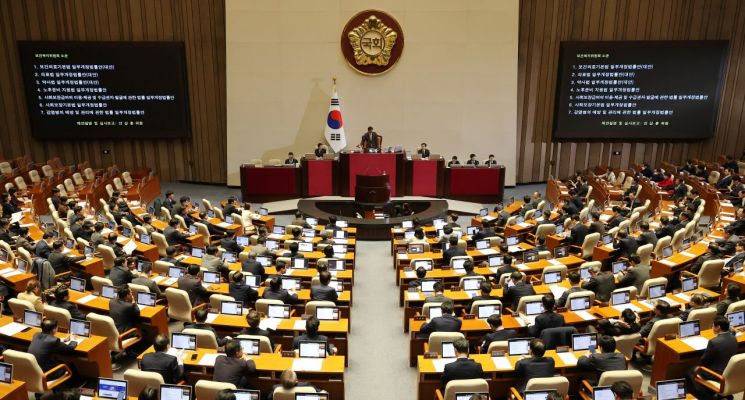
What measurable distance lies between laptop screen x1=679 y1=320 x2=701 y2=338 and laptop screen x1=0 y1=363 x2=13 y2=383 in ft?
25.5

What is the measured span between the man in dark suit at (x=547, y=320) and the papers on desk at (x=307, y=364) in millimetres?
2796

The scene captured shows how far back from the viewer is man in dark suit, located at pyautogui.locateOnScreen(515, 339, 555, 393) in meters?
6.09

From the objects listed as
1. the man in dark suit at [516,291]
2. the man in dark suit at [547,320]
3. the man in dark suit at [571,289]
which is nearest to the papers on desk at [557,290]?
the man in dark suit at [571,289]

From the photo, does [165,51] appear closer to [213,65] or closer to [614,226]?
[213,65]

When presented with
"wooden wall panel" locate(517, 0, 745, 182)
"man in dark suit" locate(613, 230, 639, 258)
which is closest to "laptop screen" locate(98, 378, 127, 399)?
"man in dark suit" locate(613, 230, 639, 258)

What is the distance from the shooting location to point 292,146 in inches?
770

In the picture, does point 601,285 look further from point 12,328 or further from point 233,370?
point 12,328

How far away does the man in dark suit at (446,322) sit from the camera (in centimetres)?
→ 730

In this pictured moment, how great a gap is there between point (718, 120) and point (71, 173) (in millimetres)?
21896

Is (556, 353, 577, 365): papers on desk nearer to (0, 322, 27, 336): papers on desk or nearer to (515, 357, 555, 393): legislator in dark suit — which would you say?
(515, 357, 555, 393): legislator in dark suit

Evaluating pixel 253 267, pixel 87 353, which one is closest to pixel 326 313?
pixel 253 267

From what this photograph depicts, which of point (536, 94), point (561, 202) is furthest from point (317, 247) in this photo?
point (536, 94)

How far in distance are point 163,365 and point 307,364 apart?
157cm

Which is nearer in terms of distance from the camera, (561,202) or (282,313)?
(282,313)
